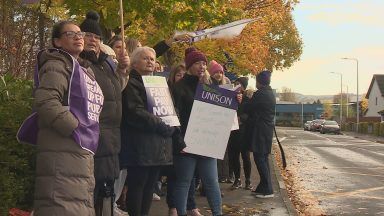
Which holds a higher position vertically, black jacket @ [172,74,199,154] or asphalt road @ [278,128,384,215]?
black jacket @ [172,74,199,154]

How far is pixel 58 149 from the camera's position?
3660 millimetres

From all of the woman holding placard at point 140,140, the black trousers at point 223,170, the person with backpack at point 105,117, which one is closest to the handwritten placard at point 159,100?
the woman holding placard at point 140,140

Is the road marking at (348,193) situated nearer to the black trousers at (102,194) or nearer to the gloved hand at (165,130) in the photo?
the gloved hand at (165,130)

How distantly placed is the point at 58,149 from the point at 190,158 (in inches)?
91.3

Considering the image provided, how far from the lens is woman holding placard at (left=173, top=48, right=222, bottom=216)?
573cm

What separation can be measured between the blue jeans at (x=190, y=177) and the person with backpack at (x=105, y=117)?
3.71ft

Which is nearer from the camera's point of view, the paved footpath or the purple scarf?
the purple scarf

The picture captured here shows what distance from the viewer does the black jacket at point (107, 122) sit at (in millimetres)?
4340

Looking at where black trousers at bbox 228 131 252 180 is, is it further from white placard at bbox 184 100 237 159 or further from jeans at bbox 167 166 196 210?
white placard at bbox 184 100 237 159

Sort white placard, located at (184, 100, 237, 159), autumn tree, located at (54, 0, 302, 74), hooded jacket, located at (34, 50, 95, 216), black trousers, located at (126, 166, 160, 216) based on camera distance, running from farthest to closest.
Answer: autumn tree, located at (54, 0, 302, 74) → white placard, located at (184, 100, 237, 159) → black trousers, located at (126, 166, 160, 216) → hooded jacket, located at (34, 50, 95, 216)

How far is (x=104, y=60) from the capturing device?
4574 millimetres

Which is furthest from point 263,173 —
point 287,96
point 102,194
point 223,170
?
point 287,96

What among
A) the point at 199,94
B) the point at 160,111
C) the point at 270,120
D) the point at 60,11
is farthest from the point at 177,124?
the point at 60,11

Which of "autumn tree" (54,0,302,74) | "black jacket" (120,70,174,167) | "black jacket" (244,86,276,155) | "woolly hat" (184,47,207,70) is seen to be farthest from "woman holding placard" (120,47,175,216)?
"black jacket" (244,86,276,155)
